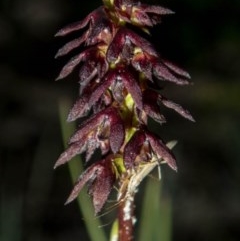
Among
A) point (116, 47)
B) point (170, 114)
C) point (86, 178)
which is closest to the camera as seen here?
point (116, 47)

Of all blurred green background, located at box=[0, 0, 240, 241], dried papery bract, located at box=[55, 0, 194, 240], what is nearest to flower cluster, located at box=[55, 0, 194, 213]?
dried papery bract, located at box=[55, 0, 194, 240]

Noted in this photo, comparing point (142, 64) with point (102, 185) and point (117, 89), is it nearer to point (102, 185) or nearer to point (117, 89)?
point (117, 89)

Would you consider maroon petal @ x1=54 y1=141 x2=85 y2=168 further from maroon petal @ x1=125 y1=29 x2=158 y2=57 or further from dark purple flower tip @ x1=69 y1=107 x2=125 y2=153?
maroon petal @ x1=125 y1=29 x2=158 y2=57

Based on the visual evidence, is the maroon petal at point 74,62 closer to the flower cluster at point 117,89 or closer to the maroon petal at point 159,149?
the flower cluster at point 117,89

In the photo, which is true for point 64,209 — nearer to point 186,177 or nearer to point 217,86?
point 186,177

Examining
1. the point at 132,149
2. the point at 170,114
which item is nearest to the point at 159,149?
the point at 132,149

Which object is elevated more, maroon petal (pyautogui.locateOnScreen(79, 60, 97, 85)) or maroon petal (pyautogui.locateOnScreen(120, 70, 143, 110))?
maroon petal (pyautogui.locateOnScreen(79, 60, 97, 85))

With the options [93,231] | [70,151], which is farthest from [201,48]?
[70,151]

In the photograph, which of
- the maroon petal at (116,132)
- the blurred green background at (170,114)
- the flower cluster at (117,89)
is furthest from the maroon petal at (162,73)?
the blurred green background at (170,114)
